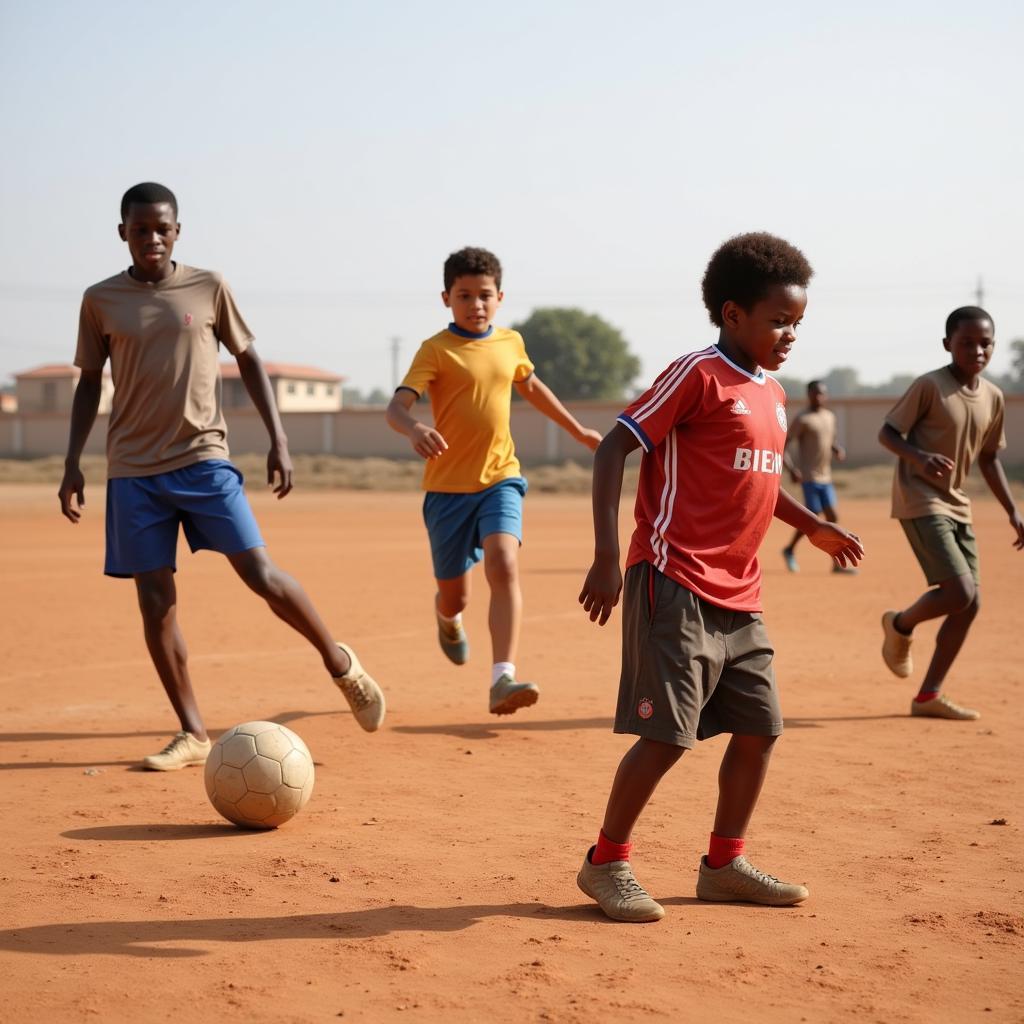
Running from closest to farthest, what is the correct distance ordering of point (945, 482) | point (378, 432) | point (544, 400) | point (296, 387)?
point (945, 482) < point (544, 400) < point (378, 432) < point (296, 387)

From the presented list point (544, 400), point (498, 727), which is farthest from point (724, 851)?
point (544, 400)

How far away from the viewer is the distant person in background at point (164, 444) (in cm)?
609

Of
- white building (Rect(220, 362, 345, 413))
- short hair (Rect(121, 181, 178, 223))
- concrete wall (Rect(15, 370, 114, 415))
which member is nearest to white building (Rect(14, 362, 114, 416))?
concrete wall (Rect(15, 370, 114, 415))

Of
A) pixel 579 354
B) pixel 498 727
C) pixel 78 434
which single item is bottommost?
pixel 498 727

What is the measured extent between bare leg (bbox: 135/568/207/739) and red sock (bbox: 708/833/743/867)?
2790mm

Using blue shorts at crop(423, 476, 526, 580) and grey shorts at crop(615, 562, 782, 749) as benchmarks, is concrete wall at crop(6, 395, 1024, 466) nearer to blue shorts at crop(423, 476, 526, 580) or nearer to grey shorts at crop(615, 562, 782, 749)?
blue shorts at crop(423, 476, 526, 580)

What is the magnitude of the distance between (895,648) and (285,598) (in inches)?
141

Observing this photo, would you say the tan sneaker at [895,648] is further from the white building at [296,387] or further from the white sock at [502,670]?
the white building at [296,387]

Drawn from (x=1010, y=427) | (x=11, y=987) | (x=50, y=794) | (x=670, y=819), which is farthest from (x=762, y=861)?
(x=1010, y=427)

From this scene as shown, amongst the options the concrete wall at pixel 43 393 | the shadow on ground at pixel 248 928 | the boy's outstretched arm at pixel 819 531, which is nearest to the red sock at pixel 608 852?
the shadow on ground at pixel 248 928

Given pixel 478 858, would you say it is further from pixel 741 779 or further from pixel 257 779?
pixel 741 779

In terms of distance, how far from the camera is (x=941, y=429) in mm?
7453

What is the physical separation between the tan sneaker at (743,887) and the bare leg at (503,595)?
270cm

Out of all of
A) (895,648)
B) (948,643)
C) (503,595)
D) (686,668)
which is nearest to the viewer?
(686,668)
